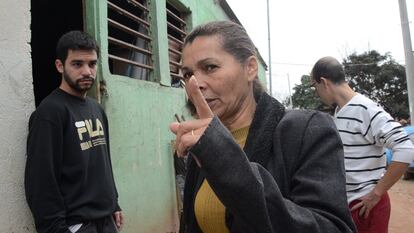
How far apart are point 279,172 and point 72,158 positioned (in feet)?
5.21

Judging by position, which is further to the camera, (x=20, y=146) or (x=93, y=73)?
(x=93, y=73)

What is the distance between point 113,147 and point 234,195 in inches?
113

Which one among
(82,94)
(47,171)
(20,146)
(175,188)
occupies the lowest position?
(175,188)

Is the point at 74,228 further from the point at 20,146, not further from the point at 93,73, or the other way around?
the point at 93,73

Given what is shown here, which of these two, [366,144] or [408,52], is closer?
[366,144]

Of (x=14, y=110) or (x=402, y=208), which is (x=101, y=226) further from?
(x=402, y=208)

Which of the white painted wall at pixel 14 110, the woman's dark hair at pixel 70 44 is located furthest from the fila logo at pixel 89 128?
the woman's dark hair at pixel 70 44

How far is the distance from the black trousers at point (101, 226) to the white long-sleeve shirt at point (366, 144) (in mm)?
1606

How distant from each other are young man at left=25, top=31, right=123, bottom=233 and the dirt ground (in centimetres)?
555

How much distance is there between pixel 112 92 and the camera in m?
3.72

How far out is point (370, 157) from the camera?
2.64m

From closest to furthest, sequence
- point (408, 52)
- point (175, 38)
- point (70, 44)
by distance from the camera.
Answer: point (70, 44) < point (175, 38) < point (408, 52)

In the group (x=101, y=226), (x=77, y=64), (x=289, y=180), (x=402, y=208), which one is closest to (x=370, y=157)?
(x=289, y=180)

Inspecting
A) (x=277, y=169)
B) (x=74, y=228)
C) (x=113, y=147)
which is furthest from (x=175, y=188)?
(x=277, y=169)
